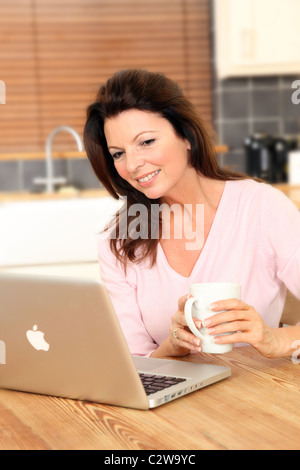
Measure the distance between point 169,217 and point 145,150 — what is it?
0.76ft

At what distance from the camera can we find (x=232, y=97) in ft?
12.9

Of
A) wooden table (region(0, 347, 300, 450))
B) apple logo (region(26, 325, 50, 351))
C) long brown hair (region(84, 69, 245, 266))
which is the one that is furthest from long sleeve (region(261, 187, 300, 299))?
apple logo (region(26, 325, 50, 351))

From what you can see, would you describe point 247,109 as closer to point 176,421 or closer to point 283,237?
point 283,237

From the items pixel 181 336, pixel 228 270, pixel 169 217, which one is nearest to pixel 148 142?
pixel 169 217

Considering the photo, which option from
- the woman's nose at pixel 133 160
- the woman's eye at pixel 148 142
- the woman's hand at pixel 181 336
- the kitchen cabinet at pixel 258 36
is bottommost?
the woman's hand at pixel 181 336

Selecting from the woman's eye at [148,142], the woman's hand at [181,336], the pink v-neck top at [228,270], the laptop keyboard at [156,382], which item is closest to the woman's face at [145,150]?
the woman's eye at [148,142]

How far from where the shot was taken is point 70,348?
2.95 ft

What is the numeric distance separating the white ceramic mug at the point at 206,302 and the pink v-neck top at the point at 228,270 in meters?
0.45

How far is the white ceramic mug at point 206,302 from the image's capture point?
98cm

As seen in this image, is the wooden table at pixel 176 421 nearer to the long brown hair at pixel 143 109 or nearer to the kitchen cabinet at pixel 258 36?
Result: the long brown hair at pixel 143 109

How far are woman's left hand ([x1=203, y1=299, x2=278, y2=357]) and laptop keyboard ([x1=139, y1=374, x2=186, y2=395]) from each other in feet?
0.29
